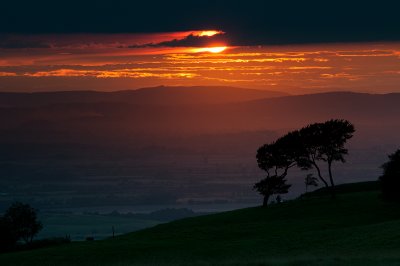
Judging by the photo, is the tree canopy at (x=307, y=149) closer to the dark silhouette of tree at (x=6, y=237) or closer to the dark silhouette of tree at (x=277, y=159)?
the dark silhouette of tree at (x=277, y=159)

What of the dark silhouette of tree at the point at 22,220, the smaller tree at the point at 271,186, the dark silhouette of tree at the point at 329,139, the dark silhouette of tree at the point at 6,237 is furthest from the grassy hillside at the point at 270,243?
the dark silhouette of tree at the point at 22,220

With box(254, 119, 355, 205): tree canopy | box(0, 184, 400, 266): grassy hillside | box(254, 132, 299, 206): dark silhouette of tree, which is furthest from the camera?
box(254, 132, 299, 206): dark silhouette of tree

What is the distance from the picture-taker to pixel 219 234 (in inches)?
3536

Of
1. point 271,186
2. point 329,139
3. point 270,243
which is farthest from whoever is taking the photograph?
point 271,186

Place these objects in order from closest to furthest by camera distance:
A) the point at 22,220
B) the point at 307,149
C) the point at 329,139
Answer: the point at 329,139 → the point at 307,149 → the point at 22,220

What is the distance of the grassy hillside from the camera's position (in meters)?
65.4

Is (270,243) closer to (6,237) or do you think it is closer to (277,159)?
(6,237)

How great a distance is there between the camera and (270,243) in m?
76.5

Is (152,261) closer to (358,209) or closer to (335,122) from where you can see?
(358,209)

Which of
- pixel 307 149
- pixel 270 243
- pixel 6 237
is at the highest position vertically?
pixel 307 149

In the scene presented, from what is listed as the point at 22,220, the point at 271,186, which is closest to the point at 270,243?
the point at 271,186

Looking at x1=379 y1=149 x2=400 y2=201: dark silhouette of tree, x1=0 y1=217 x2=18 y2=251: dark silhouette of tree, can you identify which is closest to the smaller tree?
x1=379 y1=149 x2=400 y2=201: dark silhouette of tree

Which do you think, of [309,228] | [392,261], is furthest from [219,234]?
[392,261]

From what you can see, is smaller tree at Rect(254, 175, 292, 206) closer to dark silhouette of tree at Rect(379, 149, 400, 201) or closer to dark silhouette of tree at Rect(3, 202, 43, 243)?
dark silhouette of tree at Rect(379, 149, 400, 201)
